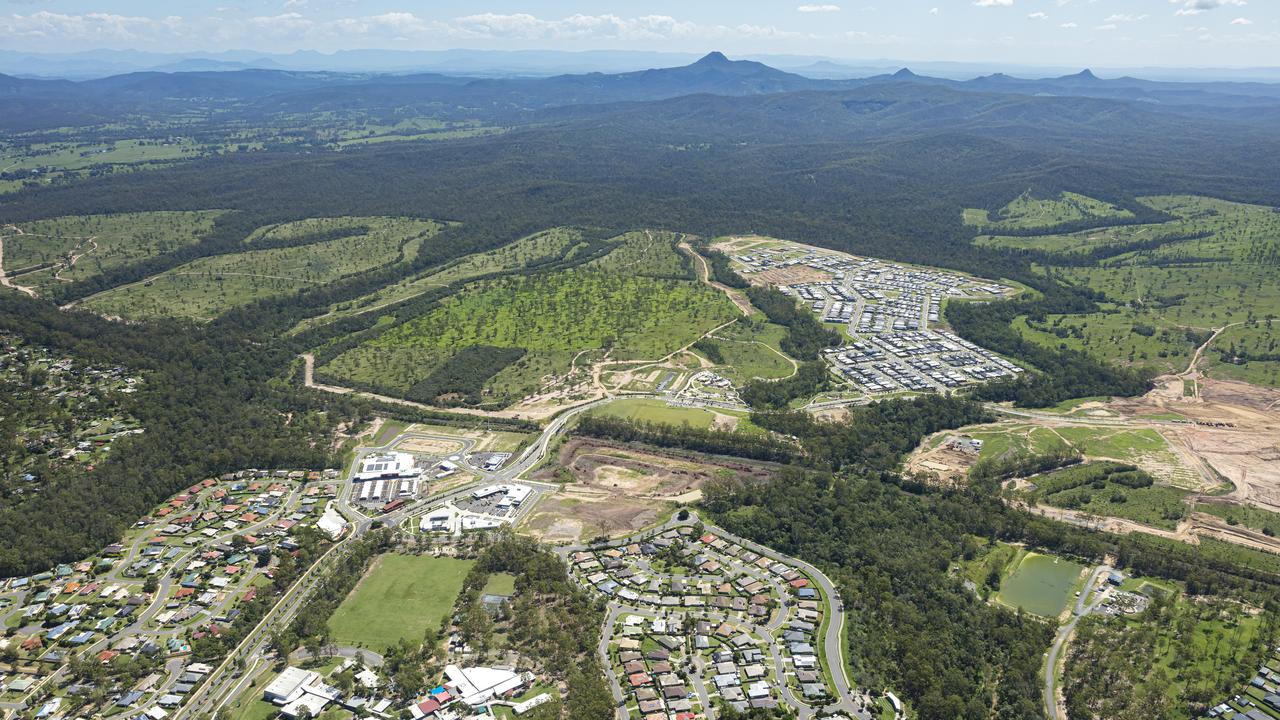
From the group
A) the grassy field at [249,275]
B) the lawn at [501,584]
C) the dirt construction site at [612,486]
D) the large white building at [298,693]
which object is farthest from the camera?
the grassy field at [249,275]

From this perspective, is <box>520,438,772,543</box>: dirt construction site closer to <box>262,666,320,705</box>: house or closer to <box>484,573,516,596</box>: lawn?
<box>484,573,516,596</box>: lawn

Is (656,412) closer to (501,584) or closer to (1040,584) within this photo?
(501,584)

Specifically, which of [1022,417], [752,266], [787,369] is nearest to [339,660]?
[787,369]

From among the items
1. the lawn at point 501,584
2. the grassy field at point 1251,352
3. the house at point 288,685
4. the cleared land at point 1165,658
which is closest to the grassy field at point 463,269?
the lawn at point 501,584

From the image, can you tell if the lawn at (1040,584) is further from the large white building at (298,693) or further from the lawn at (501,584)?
the large white building at (298,693)

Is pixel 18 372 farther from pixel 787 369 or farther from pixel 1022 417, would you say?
pixel 1022 417
